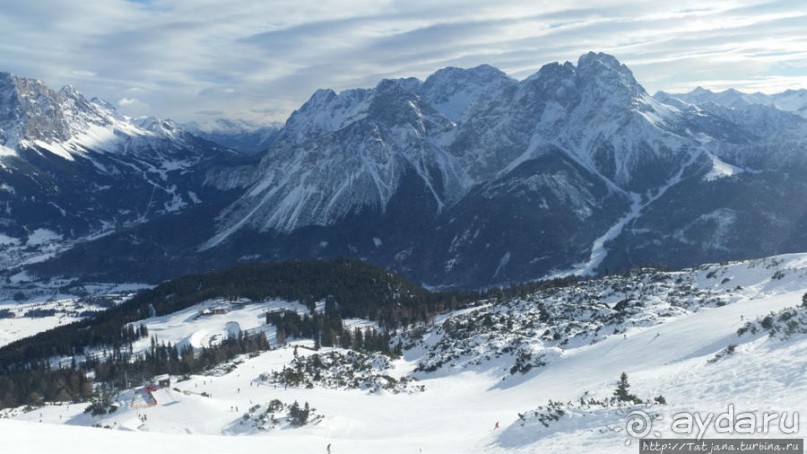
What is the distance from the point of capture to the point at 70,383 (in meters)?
116

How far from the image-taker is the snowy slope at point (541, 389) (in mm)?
38250

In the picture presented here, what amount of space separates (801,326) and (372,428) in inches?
1584

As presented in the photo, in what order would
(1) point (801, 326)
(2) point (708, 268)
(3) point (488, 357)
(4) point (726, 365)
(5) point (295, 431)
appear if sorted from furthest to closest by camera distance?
(2) point (708, 268)
(3) point (488, 357)
(5) point (295, 431)
(1) point (801, 326)
(4) point (726, 365)

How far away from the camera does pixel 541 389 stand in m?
69.1

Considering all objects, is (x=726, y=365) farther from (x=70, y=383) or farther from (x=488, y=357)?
(x=70, y=383)

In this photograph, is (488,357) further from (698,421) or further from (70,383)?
(70,383)

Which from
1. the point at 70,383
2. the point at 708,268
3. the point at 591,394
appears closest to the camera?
the point at 591,394

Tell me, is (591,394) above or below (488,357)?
above

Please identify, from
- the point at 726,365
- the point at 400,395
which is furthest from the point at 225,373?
the point at 726,365

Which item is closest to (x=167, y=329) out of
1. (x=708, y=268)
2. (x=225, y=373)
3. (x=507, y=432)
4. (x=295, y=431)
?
(x=225, y=373)

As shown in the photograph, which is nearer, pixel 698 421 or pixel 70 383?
pixel 698 421

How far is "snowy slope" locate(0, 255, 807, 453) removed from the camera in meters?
38.2

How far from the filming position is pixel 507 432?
42938mm

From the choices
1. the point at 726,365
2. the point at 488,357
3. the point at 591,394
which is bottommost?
the point at 488,357
